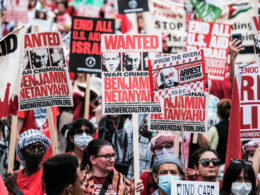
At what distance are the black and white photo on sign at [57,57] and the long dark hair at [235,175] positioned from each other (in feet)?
8.63

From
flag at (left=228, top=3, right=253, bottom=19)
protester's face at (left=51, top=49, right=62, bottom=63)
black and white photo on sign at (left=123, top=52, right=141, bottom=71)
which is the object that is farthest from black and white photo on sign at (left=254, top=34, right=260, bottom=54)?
flag at (left=228, top=3, right=253, bottom=19)

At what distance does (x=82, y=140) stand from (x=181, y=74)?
1460 millimetres

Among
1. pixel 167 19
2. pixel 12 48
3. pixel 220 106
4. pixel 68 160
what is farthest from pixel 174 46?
pixel 68 160

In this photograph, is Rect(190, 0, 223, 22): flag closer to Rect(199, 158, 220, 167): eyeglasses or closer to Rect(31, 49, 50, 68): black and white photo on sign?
Rect(31, 49, 50, 68): black and white photo on sign

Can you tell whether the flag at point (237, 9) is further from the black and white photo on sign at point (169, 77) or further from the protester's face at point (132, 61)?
the black and white photo on sign at point (169, 77)

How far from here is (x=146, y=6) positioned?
11.0 m

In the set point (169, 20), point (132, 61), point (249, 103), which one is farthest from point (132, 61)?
point (169, 20)

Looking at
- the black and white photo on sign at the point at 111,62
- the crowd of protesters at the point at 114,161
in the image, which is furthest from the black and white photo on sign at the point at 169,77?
the crowd of protesters at the point at 114,161

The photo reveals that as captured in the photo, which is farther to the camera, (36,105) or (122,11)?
(122,11)

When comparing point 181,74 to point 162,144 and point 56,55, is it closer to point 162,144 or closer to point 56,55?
point 162,144

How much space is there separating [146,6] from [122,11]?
42 centimetres

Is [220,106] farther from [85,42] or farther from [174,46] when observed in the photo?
[174,46]

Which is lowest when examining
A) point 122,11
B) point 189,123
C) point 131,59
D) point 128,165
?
point 128,165

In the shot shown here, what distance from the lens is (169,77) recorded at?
7199 millimetres
